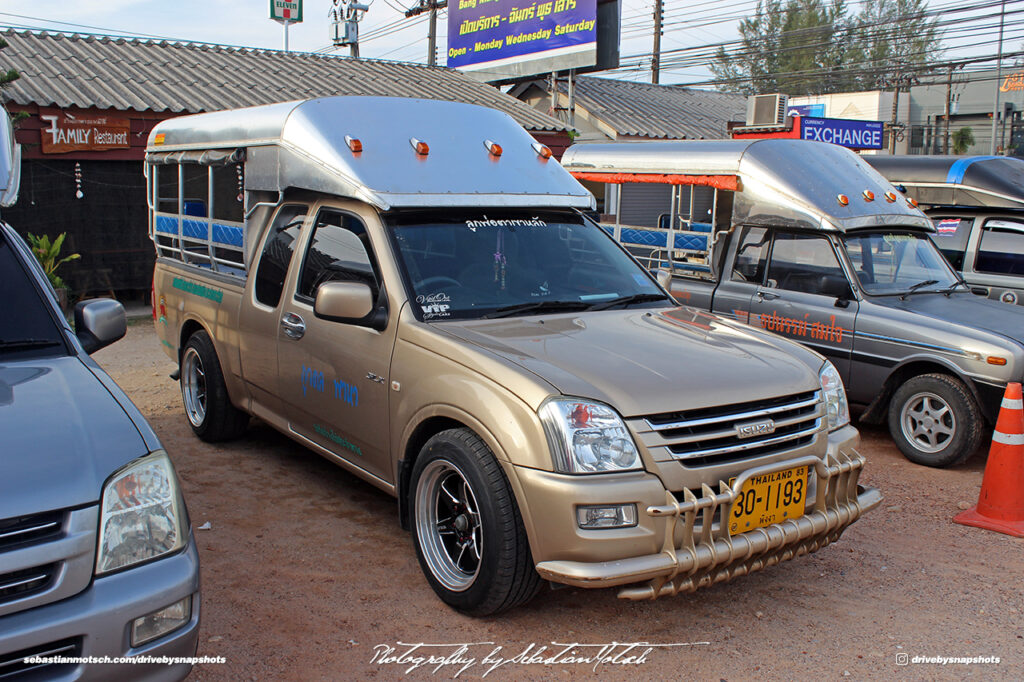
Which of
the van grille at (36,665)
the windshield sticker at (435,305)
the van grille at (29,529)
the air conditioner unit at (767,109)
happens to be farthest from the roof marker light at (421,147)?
the air conditioner unit at (767,109)

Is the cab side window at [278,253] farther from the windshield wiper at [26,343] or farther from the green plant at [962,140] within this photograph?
the green plant at [962,140]

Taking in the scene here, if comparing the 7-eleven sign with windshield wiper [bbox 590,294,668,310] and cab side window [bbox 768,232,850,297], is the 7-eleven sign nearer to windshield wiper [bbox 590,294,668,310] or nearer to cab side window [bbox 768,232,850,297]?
cab side window [bbox 768,232,850,297]

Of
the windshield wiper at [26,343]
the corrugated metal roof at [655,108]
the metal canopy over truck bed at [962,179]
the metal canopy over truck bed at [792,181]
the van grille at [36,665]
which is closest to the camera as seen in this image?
the van grille at [36,665]

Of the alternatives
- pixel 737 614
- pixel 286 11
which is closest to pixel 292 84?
pixel 286 11

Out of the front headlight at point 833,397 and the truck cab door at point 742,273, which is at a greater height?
the truck cab door at point 742,273

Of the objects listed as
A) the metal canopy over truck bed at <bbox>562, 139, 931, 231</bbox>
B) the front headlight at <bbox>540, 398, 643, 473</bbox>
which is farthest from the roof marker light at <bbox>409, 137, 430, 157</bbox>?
the metal canopy over truck bed at <bbox>562, 139, 931, 231</bbox>

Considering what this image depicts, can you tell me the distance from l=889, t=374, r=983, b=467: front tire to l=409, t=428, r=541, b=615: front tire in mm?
4051

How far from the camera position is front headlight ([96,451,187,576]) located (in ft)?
8.71

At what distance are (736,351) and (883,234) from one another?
384cm

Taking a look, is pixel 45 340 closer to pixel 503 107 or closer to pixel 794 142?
pixel 794 142

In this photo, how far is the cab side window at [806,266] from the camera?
697cm

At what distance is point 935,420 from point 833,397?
272 cm

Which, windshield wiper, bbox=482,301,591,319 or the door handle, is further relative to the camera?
the door handle

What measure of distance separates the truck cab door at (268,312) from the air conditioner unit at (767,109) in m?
7.85
